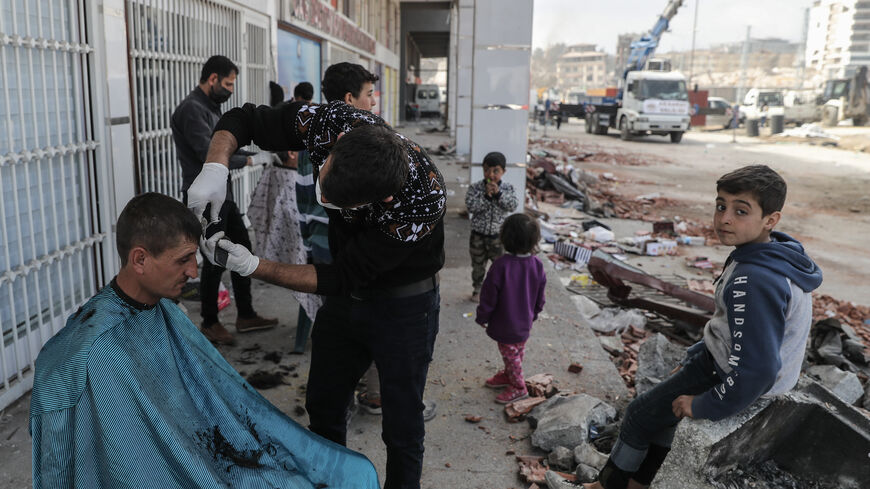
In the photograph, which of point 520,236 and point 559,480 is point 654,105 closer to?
point 520,236

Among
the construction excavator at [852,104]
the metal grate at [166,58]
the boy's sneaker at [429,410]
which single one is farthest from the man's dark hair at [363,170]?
the construction excavator at [852,104]

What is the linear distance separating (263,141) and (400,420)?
1.23 metres

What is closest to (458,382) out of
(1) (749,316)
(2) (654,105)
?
(1) (749,316)

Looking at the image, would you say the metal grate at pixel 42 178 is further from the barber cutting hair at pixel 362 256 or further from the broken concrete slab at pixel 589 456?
the broken concrete slab at pixel 589 456

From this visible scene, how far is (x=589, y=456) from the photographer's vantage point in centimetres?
314

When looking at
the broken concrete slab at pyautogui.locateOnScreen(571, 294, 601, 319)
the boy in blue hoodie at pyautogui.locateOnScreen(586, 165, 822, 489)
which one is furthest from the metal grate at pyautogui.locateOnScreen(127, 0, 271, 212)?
the boy in blue hoodie at pyautogui.locateOnScreen(586, 165, 822, 489)

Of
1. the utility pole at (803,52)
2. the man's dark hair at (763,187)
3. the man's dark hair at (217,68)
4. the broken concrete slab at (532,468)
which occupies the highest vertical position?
the utility pole at (803,52)

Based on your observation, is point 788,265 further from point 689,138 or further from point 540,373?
point 689,138

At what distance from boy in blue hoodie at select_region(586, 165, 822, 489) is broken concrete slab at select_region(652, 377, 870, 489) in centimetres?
8

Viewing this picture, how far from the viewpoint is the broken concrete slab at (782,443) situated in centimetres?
237

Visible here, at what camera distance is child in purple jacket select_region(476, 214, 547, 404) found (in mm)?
3852

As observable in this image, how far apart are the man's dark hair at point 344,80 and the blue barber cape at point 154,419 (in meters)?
1.51

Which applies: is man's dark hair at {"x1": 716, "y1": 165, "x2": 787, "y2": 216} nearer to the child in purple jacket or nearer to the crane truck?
the child in purple jacket

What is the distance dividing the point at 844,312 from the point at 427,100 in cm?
3221
